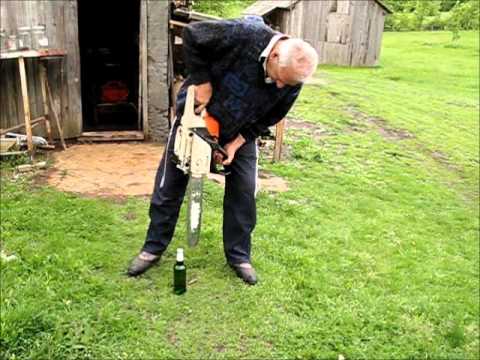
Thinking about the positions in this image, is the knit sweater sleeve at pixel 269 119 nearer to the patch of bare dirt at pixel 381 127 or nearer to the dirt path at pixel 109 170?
the dirt path at pixel 109 170

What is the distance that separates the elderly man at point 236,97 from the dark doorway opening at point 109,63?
178 inches

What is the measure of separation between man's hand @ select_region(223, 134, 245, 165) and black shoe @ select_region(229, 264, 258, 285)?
0.83 meters

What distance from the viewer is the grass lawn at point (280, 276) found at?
11.3ft

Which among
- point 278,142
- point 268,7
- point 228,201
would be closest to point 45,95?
point 278,142

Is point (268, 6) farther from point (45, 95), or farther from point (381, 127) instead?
point (45, 95)

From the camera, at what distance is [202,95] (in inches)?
137

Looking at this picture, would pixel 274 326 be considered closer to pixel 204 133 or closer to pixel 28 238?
pixel 204 133

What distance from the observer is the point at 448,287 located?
467cm

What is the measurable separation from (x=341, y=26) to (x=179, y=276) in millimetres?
17558

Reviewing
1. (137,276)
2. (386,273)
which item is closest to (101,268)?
(137,276)

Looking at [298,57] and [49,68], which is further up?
[298,57]

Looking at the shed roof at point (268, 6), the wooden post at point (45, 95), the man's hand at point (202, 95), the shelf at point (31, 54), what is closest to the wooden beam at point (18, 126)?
the wooden post at point (45, 95)

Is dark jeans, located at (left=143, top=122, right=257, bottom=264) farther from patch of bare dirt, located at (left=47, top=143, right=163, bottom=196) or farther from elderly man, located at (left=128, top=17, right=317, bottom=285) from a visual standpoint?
patch of bare dirt, located at (left=47, top=143, right=163, bottom=196)

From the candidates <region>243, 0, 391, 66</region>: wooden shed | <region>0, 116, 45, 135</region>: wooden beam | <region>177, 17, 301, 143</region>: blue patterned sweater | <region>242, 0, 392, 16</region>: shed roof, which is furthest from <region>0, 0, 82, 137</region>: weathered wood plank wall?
<region>243, 0, 391, 66</region>: wooden shed
